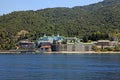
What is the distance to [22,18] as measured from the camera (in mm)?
199375

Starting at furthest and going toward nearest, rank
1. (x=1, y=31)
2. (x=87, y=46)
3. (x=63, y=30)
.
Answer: (x=63, y=30) → (x=1, y=31) → (x=87, y=46)

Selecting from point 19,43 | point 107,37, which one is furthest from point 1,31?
point 107,37

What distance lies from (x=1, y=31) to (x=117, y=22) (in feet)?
159

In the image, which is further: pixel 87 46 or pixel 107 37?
pixel 107 37

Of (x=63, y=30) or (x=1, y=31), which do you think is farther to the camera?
(x=63, y=30)

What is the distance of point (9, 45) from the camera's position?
16312 cm

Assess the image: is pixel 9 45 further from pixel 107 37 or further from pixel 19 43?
pixel 107 37

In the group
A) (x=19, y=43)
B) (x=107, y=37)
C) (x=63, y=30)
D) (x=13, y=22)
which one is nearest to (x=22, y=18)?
(x=13, y=22)

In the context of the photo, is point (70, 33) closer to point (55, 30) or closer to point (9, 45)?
point (55, 30)

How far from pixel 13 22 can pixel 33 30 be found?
12222 mm

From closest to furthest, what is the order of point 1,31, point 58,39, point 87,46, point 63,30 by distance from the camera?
point 87,46 → point 58,39 → point 1,31 → point 63,30

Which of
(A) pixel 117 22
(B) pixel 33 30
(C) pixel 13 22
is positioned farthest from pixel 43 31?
(A) pixel 117 22

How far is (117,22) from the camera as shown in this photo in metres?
197

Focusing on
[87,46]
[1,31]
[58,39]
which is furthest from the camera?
[1,31]
